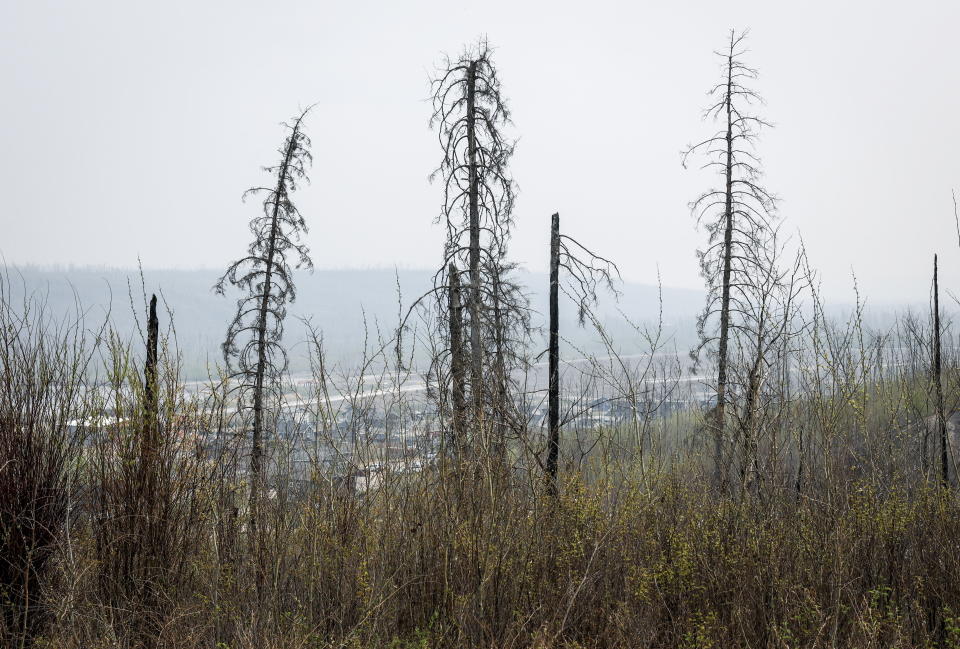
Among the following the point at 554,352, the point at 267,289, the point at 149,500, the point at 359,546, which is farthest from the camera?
the point at 267,289

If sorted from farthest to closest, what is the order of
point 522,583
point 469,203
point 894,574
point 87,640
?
point 469,203 → point 894,574 → point 522,583 → point 87,640

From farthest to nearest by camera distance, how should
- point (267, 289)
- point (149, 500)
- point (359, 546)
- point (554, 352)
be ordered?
1. point (267, 289)
2. point (554, 352)
3. point (359, 546)
4. point (149, 500)

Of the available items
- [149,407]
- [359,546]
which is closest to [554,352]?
[359,546]

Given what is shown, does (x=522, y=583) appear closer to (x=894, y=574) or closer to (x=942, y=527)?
(x=894, y=574)

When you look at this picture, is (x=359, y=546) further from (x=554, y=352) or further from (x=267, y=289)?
(x=267, y=289)

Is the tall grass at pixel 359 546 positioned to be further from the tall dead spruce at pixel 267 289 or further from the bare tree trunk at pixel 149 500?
the tall dead spruce at pixel 267 289

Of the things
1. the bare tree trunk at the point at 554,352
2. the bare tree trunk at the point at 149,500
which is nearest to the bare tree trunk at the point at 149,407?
the bare tree trunk at the point at 149,500

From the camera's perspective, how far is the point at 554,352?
717 cm

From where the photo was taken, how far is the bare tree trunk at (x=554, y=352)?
617 centimetres

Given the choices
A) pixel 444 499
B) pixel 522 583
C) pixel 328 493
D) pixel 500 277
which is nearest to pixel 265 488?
pixel 328 493

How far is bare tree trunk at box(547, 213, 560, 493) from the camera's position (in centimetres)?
617

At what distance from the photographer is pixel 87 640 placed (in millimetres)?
3486

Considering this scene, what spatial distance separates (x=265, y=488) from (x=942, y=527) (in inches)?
179

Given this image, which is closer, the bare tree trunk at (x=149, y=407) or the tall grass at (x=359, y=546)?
the tall grass at (x=359, y=546)
